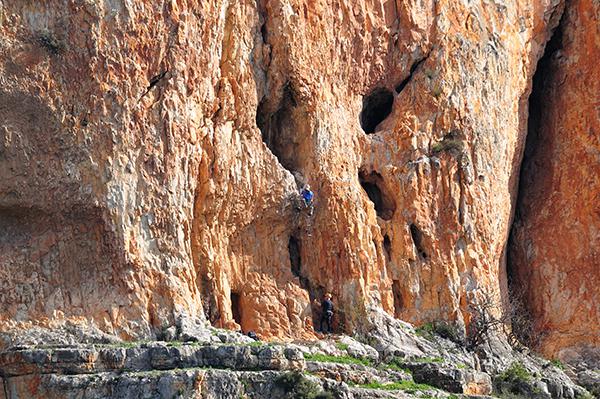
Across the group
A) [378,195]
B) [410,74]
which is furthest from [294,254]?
[410,74]

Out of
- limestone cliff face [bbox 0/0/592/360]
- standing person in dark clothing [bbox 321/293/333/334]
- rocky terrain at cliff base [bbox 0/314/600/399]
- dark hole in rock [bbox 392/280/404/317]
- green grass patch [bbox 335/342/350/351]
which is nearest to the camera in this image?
rocky terrain at cliff base [bbox 0/314/600/399]

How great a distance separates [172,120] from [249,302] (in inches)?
186

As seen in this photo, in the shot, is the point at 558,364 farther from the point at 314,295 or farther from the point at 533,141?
the point at 314,295

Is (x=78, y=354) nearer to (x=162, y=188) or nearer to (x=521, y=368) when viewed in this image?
(x=162, y=188)

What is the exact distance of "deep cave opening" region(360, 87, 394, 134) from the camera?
42.0 m

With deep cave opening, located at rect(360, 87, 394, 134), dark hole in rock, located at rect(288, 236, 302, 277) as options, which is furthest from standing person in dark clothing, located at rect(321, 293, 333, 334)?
deep cave opening, located at rect(360, 87, 394, 134)

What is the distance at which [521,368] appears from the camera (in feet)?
130

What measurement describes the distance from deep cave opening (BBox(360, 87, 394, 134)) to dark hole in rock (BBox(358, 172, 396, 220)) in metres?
1.45

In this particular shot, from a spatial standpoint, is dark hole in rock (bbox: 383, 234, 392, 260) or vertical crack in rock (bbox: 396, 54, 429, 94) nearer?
dark hole in rock (bbox: 383, 234, 392, 260)

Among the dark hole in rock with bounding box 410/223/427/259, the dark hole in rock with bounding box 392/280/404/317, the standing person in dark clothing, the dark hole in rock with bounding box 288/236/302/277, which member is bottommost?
the standing person in dark clothing

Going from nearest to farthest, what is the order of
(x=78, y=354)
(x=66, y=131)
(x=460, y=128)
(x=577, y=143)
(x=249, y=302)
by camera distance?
(x=78, y=354), (x=66, y=131), (x=249, y=302), (x=460, y=128), (x=577, y=143)

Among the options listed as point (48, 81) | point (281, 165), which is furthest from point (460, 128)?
point (48, 81)

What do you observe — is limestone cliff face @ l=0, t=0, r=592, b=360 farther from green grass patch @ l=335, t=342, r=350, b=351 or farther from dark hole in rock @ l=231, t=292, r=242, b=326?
green grass patch @ l=335, t=342, r=350, b=351

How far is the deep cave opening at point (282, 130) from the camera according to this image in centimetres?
3906
